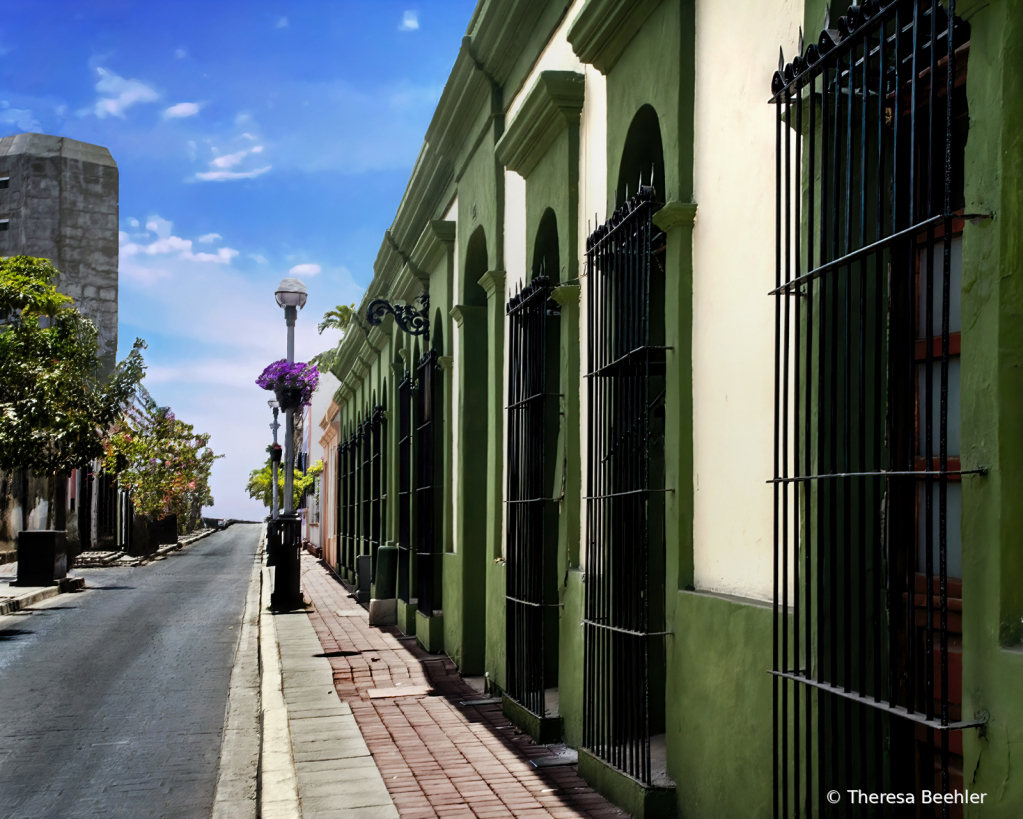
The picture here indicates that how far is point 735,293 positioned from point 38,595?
61.4 feet

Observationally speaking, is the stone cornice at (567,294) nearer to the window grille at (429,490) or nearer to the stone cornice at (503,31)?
the stone cornice at (503,31)

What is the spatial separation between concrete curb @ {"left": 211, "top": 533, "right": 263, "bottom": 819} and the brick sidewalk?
0.74 m

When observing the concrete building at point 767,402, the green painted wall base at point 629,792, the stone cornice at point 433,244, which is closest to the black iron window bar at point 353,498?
the stone cornice at point 433,244

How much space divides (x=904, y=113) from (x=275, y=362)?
52.9 ft

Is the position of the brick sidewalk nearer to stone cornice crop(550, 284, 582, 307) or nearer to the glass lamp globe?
stone cornice crop(550, 284, 582, 307)

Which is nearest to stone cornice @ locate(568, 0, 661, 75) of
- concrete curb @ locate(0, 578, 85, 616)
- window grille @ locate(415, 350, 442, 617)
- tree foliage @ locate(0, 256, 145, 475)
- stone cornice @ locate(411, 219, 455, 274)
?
stone cornice @ locate(411, 219, 455, 274)

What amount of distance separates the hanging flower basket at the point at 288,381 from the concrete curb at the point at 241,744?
5987 mm

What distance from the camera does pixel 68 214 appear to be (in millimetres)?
57312

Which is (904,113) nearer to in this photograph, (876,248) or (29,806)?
(876,248)

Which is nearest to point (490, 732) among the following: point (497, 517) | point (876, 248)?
point (497, 517)

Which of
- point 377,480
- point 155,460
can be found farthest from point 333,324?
point 377,480

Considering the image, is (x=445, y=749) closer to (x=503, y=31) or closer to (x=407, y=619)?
(x=503, y=31)

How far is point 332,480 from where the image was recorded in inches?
1479

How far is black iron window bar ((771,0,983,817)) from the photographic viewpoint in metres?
3.67
